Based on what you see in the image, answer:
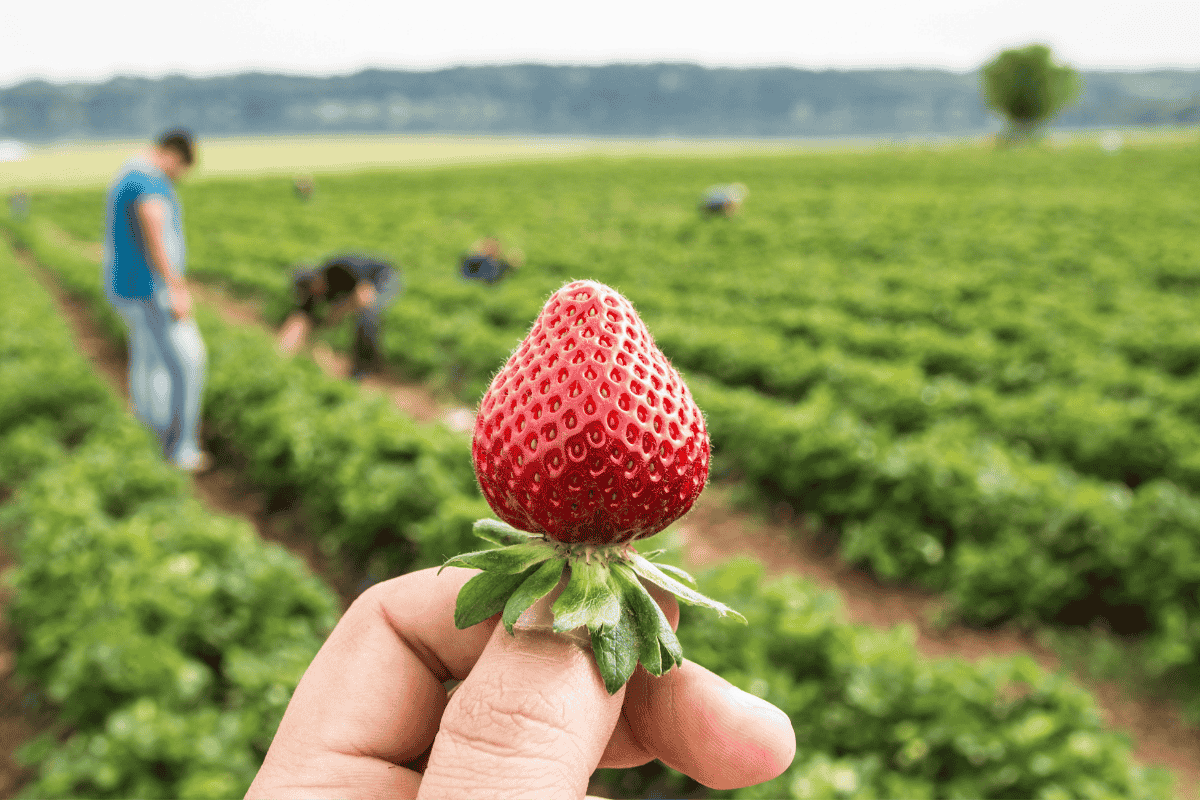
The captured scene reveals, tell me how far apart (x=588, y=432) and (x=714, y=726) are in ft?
2.02

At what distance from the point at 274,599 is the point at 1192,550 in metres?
5.12

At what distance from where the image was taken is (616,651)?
3.34 feet

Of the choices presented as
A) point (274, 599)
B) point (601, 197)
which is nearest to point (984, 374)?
point (274, 599)

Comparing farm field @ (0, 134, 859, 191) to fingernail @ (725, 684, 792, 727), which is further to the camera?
farm field @ (0, 134, 859, 191)

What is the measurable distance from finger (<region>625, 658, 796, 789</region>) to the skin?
5322mm

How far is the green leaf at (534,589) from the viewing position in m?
0.99

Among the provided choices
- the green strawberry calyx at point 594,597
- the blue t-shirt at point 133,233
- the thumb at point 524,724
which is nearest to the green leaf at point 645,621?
the green strawberry calyx at point 594,597

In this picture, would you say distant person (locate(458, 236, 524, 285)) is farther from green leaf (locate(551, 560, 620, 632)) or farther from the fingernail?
green leaf (locate(551, 560, 620, 632))

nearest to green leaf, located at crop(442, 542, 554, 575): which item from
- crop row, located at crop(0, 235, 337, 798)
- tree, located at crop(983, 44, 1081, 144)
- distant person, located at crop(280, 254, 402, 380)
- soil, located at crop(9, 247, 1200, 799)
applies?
soil, located at crop(9, 247, 1200, 799)

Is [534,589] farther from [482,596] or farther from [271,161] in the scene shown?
[271,161]

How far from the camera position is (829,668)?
3508mm

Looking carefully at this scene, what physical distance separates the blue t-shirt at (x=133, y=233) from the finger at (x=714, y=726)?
5430 millimetres

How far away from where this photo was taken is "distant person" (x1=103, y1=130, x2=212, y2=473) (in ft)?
17.3

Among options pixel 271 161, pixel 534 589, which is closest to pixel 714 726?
pixel 534 589
